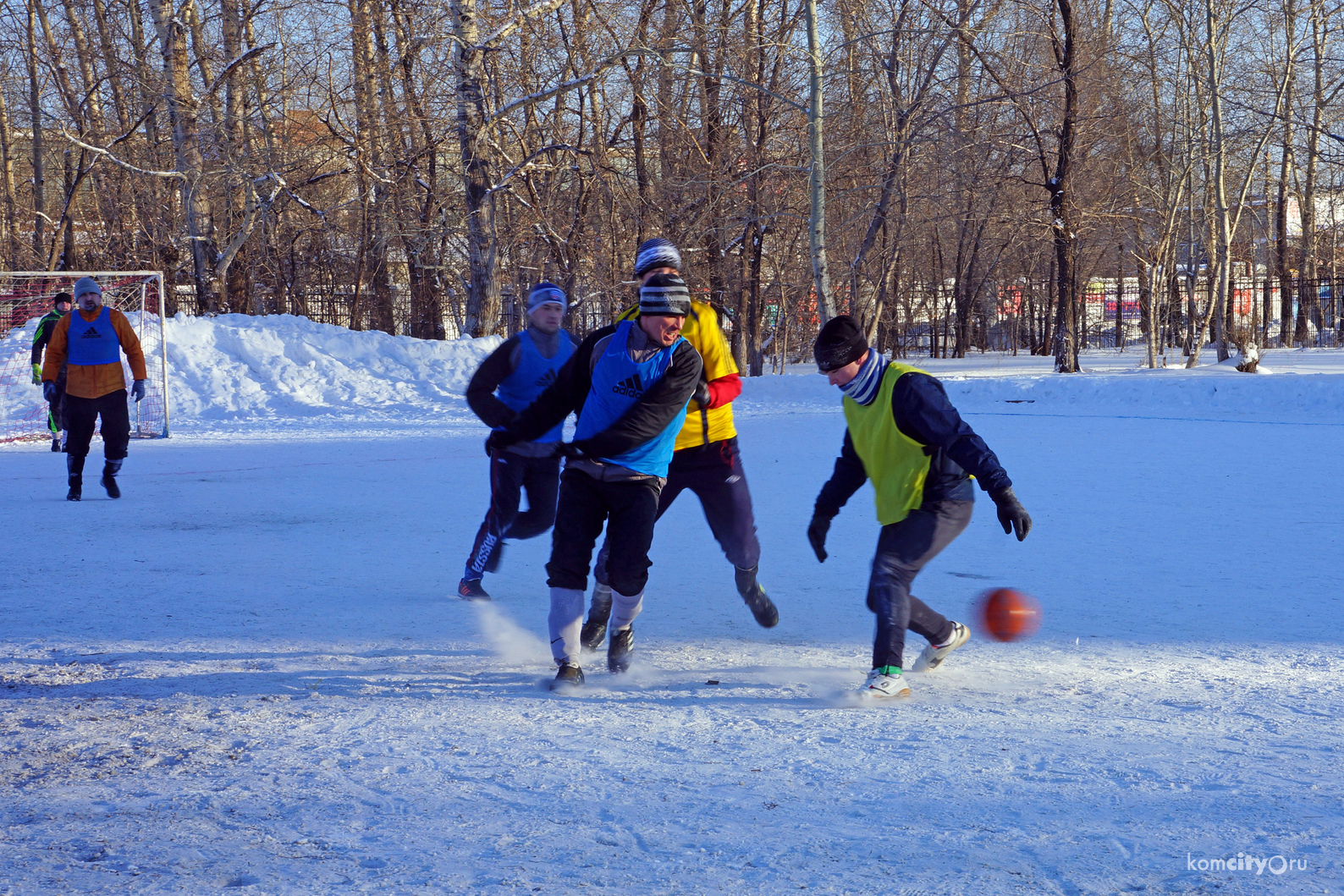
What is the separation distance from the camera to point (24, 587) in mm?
5852

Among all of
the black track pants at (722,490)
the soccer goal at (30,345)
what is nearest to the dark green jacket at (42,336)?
the soccer goal at (30,345)

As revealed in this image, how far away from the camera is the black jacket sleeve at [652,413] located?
13.3ft

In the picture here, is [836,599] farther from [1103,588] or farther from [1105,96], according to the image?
[1105,96]

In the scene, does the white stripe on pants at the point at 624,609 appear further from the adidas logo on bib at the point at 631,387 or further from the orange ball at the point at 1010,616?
the orange ball at the point at 1010,616

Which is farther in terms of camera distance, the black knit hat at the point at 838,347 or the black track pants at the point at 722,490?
the black track pants at the point at 722,490

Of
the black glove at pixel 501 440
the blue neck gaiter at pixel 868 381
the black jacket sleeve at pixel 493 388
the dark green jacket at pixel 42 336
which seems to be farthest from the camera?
the dark green jacket at pixel 42 336

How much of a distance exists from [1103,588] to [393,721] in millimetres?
3532

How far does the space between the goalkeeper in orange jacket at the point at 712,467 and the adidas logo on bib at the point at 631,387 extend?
1.65 ft

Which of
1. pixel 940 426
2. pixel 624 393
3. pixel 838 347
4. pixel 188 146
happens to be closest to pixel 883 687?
pixel 940 426

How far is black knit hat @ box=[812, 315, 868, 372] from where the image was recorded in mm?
3902

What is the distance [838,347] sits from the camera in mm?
3900

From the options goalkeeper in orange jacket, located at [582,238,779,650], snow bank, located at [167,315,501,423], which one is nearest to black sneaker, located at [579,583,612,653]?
goalkeeper in orange jacket, located at [582,238,779,650]

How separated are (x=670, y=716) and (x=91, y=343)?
22.6 ft

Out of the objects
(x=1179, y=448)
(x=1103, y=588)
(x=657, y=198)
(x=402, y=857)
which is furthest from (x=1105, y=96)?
(x=402, y=857)
